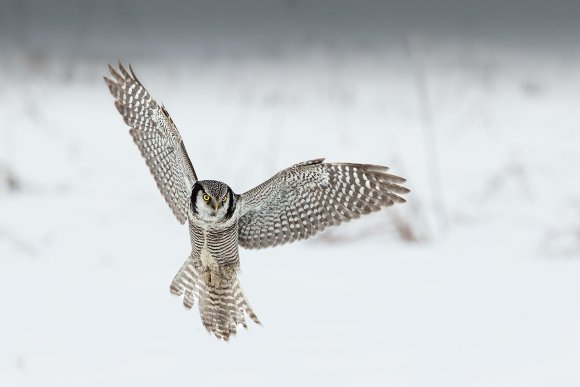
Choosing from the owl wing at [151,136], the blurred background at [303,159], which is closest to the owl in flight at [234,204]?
the owl wing at [151,136]

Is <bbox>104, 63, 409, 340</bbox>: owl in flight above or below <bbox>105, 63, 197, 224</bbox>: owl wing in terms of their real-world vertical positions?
below

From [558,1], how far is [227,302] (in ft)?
34.7

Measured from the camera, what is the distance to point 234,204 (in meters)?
3.90

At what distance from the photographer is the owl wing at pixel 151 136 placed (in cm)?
440

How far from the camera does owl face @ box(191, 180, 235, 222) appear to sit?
3709 mm

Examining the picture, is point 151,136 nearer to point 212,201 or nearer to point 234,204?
point 234,204

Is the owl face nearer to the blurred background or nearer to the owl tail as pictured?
the owl tail

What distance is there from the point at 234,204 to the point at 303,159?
5.39 meters

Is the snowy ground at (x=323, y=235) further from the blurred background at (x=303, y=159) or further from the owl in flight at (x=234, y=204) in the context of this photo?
the owl in flight at (x=234, y=204)

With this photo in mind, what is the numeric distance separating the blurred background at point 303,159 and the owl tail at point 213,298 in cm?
68

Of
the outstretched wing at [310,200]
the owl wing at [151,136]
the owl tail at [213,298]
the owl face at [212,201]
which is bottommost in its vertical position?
the owl tail at [213,298]

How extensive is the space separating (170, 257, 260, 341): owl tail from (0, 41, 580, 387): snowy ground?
0.71 metres

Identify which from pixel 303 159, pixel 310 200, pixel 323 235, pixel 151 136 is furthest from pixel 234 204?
pixel 303 159

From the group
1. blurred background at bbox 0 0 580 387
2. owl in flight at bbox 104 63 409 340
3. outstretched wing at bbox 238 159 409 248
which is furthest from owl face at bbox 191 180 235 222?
blurred background at bbox 0 0 580 387
